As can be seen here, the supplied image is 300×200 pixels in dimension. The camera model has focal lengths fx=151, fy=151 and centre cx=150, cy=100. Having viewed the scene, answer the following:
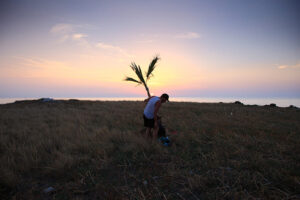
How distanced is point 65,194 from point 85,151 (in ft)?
5.92

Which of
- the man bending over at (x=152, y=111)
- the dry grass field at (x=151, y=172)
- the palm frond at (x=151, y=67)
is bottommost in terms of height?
→ the dry grass field at (x=151, y=172)

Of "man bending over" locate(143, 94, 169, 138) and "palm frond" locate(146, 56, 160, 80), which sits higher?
"palm frond" locate(146, 56, 160, 80)

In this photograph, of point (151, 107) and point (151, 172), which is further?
point (151, 107)

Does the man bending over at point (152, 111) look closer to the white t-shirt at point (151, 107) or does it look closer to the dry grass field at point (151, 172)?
the white t-shirt at point (151, 107)

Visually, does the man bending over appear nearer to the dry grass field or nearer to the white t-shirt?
the white t-shirt

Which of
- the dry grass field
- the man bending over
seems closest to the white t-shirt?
the man bending over

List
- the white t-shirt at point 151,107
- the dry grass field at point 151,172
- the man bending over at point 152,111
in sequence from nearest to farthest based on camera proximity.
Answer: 1. the dry grass field at point 151,172
2. the man bending over at point 152,111
3. the white t-shirt at point 151,107

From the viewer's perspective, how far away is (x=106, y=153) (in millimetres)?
4324

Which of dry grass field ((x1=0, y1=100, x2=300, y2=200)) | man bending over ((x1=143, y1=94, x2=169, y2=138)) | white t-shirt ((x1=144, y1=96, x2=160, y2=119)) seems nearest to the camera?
dry grass field ((x1=0, y1=100, x2=300, y2=200))

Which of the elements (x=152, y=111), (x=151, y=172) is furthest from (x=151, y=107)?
(x=151, y=172)

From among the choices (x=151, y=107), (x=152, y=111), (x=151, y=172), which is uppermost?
(x=151, y=107)

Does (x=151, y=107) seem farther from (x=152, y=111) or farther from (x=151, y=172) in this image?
(x=151, y=172)

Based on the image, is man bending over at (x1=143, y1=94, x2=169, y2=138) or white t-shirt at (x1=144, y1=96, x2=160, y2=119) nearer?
man bending over at (x1=143, y1=94, x2=169, y2=138)

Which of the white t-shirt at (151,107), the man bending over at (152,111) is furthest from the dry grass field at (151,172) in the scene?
the white t-shirt at (151,107)
